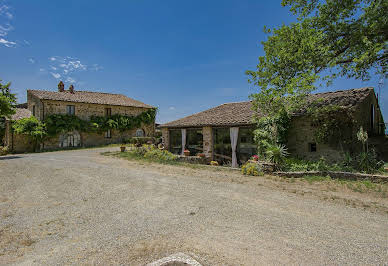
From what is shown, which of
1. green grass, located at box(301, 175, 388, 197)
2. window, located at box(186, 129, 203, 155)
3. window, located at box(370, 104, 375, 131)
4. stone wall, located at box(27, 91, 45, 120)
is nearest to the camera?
green grass, located at box(301, 175, 388, 197)

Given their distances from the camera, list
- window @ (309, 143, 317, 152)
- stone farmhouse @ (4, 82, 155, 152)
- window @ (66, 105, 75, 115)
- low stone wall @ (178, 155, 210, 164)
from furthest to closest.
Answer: window @ (66, 105, 75, 115), stone farmhouse @ (4, 82, 155, 152), low stone wall @ (178, 155, 210, 164), window @ (309, 143, 317, 152)

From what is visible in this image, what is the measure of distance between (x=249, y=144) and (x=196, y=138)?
5.19m

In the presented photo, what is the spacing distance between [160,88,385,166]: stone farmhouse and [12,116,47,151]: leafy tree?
13047 mm

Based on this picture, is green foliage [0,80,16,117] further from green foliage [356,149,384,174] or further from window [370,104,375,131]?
window [370,104,375,131]

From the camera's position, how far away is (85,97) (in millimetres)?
24516

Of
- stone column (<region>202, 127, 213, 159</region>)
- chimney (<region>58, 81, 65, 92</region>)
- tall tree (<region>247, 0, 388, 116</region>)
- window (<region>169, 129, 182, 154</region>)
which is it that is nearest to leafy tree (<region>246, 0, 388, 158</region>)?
tall tree (<region>247, 0, 388, 116</region>)

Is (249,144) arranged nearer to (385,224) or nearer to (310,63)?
(310,63)

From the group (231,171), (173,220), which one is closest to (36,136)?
(231,171)

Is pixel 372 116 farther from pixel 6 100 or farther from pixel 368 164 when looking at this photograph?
pixel 6 100

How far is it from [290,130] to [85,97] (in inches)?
925

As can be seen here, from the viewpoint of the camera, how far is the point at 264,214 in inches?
170

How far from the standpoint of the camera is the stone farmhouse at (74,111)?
20111mm

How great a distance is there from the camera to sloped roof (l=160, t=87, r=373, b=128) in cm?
1002

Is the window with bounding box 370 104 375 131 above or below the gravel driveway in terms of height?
above
